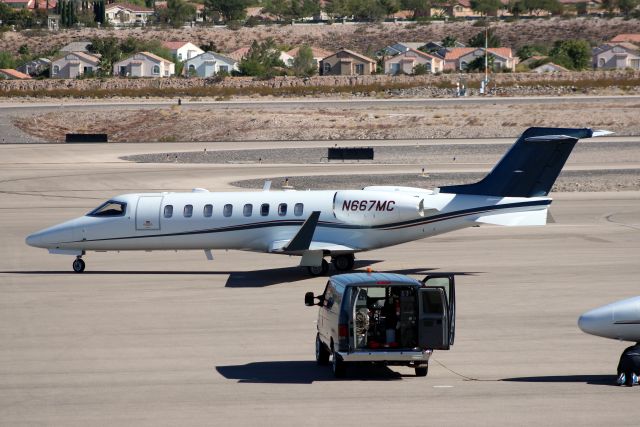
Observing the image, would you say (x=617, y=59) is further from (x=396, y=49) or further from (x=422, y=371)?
(x=422, y=371)

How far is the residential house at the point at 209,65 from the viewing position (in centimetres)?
16088

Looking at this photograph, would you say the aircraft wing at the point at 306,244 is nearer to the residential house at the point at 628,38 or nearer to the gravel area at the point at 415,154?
the gravel area at the point at 415,154

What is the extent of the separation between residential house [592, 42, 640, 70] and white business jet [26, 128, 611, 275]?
128 m

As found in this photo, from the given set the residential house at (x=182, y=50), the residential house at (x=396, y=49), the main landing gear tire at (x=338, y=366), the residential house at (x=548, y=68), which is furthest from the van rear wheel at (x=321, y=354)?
the residential house at (x=182, y=50)

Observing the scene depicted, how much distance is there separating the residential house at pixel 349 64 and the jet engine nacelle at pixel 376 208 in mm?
124427

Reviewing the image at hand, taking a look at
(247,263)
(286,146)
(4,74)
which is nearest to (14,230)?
(247,263)

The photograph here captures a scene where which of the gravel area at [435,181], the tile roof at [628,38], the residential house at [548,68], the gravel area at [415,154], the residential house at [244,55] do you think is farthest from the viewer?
the tile roof at [628,38]

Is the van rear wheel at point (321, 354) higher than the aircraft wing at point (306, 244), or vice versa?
the aircraft wing at point (306, 244)

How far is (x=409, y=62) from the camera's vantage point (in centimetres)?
15462

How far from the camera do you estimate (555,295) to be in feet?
92.8

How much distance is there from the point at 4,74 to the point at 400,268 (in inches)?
5255

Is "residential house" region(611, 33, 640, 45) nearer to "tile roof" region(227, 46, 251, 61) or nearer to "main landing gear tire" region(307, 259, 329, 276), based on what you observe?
"tile roof" region(227, 46, 251, 61)

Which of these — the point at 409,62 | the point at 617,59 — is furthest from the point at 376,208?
the point at 617,59

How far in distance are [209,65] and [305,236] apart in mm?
133499
